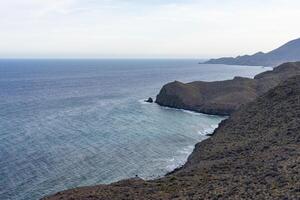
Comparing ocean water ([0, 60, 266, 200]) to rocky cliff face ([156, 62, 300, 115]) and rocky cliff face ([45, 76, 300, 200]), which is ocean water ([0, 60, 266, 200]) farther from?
rocky cliff face ([45, 76, 300, 200])

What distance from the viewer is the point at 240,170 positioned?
40688 millimetres

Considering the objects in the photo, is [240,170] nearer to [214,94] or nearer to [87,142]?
[87,142]

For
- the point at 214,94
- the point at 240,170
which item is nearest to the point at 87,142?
the point at 240,170

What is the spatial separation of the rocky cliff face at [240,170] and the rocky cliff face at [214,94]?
140 ft

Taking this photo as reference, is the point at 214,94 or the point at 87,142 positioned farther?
the point at 214,94

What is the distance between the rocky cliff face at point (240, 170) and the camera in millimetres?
34219

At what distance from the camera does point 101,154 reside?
6316cm

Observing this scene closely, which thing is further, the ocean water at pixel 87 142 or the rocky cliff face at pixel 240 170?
the ocean water at pixel 87 142

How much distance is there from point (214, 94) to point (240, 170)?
82.0 m

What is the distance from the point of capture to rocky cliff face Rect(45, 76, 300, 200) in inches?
1347

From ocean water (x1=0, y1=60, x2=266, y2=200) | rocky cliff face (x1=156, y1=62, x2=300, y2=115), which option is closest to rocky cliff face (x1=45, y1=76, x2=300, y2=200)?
ocean water (x1=0, y1=60, x2=266, y2=200)

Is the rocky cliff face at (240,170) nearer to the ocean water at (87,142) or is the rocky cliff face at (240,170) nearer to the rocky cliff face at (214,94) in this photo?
the ocean water at (87,142)

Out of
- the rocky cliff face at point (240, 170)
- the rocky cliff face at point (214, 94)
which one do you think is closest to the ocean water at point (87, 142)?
the rocky cliff face at point (214, 94)

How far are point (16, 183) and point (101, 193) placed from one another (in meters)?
16.5
